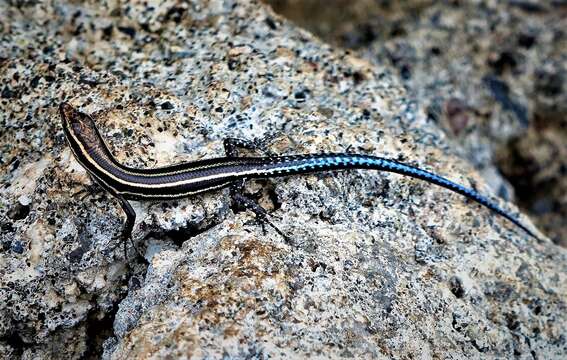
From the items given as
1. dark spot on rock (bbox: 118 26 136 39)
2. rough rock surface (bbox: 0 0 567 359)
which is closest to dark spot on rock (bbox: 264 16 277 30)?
rough rock surface (bbox: 0 0 567 359)

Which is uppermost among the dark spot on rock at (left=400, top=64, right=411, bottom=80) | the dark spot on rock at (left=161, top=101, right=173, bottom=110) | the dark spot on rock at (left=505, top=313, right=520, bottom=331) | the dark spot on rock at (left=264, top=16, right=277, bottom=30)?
the dark spot on rock at (left=264, top=16, right=277, bottom=30)

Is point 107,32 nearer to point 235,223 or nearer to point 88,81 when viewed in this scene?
point 88,81

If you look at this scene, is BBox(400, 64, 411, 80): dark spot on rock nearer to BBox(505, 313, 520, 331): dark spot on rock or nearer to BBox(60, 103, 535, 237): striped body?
BBox(60, 103, 535, 237): striped body

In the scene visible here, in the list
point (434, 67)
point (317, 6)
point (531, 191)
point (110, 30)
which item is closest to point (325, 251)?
point (110, 30)

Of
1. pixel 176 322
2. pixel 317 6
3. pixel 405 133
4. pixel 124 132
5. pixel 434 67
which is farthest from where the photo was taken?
pixel 317 6

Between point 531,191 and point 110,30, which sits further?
point 531,191

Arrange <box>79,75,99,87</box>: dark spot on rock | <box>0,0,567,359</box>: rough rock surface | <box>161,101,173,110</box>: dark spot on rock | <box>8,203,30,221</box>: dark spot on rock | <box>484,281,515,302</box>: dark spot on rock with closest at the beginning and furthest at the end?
<box>0,0,567,359</box>: rough rock surface
<box>8,203,30,221</box>: dark spot on rock
<box>484,281,515,302</box>: dark spot on rock
<box>161,101,173,110</box>: dark spot on rock
<box>79,75,99,87</box>: dark spot on rock

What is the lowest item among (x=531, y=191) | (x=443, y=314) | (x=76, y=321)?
(x=531, y=191)

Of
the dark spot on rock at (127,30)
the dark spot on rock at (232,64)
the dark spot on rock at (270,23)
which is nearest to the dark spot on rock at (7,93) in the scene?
the dark spot on rock at (127,30)

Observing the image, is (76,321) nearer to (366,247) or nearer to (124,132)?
(124,132)
